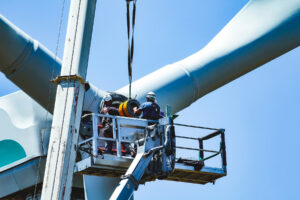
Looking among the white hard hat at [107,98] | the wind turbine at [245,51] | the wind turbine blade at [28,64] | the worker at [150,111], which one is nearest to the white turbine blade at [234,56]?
the wind turbine at [245,51]

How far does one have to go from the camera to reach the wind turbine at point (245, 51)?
51.3 feet

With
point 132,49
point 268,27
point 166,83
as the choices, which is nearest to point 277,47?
point 268,27

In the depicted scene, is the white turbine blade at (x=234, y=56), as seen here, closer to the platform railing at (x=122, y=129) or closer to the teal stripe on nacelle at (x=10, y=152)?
the teal stripe on nacelle at (x=10, y=152)

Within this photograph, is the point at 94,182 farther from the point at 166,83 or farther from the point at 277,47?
the point at 277,47

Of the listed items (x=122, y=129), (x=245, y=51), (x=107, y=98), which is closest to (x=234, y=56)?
(x=245, y=51)

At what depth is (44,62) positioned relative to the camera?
13.4m

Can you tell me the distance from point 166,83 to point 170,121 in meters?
5.01

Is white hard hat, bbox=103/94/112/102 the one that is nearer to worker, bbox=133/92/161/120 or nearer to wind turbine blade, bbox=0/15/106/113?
wind turbine blade, bbox=0/15/106/113

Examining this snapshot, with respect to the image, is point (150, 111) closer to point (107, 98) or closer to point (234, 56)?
point (107, 98)

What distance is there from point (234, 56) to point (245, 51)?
329mm

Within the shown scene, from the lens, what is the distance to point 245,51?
51.5ft

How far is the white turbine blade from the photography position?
51.1 ft

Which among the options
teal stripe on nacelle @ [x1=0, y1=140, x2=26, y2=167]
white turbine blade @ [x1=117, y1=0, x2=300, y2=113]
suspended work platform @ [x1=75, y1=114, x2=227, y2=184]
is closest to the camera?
suspended work platform @ [x1=75, y1=114, x2=227, y2=184]

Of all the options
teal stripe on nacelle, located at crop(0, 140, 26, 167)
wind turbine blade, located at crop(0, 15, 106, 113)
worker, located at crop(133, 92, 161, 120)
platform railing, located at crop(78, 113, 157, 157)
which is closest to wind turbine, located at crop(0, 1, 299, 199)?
wind turbine blade, located at crop(0, 15, 106, 113)
